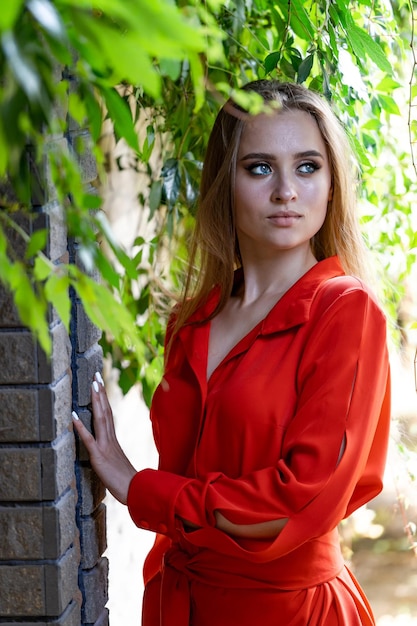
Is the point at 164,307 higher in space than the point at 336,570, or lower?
higher

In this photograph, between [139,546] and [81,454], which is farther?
[139,546]

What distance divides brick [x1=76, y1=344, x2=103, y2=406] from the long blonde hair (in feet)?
0.92

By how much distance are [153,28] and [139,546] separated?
2635 millimetres

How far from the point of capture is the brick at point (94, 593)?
1462mm

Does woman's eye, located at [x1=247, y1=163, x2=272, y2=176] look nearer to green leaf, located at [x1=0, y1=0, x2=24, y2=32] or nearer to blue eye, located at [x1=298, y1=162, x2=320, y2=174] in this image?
blue eye, located at [x1=298, y1=162, x2=320, y2=174]

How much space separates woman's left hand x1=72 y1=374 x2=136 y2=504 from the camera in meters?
1.51

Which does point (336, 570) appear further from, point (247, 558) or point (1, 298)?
point (1, 298)

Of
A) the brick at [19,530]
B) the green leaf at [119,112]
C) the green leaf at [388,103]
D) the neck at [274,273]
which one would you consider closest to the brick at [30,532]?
the brick at [19,530]

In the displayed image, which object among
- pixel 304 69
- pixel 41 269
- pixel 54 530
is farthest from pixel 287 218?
pixel 41 269

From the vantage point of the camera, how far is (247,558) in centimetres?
148

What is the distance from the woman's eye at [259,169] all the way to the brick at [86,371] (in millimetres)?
399

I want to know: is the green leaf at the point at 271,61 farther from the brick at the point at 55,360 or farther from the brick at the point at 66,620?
the brick at the point at 66,620

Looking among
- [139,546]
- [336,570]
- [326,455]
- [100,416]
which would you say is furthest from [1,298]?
[139,546]

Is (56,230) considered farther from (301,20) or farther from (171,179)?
(171,179)
